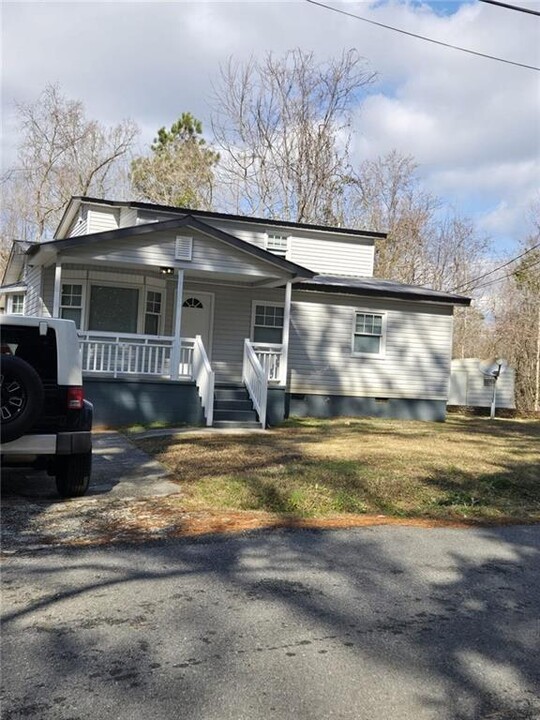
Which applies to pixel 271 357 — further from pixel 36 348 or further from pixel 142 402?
pixel 36 348

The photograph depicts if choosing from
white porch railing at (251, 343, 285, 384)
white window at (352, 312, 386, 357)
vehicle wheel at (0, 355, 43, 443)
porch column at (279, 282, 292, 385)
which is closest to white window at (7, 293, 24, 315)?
white porch railing at (251, 343, 285, 384)

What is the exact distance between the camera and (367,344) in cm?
1820

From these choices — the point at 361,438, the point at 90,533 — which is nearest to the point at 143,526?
the point at 90,533

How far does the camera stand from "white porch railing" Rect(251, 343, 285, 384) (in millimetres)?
15820

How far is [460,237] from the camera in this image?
127 ft

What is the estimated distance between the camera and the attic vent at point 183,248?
1491 centimetres

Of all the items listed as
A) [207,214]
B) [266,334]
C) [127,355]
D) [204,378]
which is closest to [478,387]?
[266,334]

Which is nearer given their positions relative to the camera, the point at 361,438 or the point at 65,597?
the point at 65,597

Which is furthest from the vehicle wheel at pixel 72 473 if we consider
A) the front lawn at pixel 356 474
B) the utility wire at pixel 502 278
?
the utility wire at pixel 502 278

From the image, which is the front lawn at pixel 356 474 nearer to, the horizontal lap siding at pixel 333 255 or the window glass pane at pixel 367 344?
the window glass pane at pixel 367 344

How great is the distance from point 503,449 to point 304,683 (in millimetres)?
9400

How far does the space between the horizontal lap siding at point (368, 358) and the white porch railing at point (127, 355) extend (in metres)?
3.45

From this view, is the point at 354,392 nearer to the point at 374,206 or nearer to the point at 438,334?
the point at 438,334

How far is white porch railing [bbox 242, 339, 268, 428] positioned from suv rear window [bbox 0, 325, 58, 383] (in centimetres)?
832
